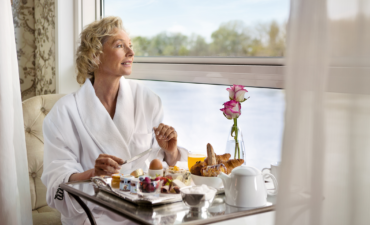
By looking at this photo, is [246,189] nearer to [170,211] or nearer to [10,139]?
[170,211]

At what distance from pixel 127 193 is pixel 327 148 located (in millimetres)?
686

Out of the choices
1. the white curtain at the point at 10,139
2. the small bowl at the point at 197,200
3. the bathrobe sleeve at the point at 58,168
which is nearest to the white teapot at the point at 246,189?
the small bowl at the point at 197,200

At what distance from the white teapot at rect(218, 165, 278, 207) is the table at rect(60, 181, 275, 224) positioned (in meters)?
0.02

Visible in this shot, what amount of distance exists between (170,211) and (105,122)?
83 cm

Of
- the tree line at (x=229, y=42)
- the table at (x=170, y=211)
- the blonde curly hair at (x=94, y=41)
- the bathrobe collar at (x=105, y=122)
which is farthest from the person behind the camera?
the blonde curly hair at (x=94, y=41)

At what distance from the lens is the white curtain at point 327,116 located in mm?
772

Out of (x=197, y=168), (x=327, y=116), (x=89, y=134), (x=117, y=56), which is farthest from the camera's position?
(x=117, y=56)

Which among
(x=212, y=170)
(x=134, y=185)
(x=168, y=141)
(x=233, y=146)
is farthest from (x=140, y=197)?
(x=168, y=141)

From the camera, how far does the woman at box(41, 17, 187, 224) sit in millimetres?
1666

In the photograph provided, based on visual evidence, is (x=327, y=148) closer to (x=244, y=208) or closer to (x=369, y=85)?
(x=369, y=85)

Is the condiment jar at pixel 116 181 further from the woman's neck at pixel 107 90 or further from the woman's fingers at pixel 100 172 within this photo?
the woman's neck at pixel 107 90

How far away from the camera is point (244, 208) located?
1.18 m

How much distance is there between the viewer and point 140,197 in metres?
1.19

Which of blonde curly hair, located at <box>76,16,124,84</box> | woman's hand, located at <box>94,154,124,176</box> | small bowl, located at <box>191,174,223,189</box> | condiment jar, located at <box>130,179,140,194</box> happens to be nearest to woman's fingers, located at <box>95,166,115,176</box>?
woman's hand, located at <box>94,154,124,176</box>
